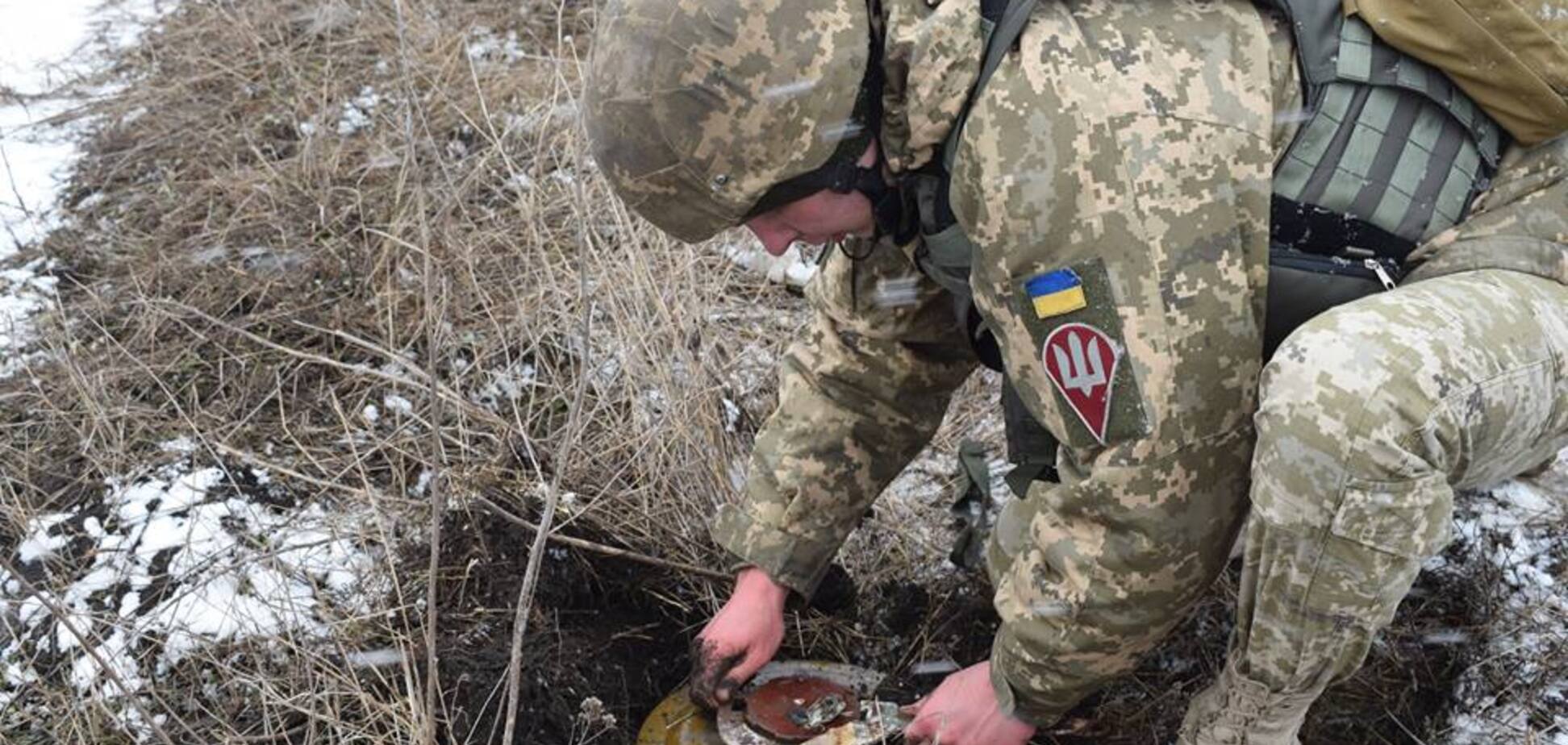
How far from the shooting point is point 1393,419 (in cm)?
188

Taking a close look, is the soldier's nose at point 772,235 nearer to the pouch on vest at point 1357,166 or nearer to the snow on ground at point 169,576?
the pouch on vest at point 1357,166

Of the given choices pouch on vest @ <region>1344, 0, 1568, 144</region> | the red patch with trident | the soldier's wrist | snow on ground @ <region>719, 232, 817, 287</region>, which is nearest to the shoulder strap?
the red patch with trident

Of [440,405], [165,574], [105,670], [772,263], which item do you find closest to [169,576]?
[165,574]

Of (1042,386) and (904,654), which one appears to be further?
(904,654)

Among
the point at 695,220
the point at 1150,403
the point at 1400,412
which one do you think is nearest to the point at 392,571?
the point at 695,220

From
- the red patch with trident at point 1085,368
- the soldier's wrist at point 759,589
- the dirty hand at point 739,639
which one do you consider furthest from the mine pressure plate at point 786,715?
the red patch with trident at point 1085,368

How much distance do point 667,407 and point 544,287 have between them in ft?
2.10

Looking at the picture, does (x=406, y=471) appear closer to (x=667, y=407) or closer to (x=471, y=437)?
(x=471, y=437)

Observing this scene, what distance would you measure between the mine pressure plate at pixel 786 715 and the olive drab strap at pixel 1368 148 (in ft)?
3.85

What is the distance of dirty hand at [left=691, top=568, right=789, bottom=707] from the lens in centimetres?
265

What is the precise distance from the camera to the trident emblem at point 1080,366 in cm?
194

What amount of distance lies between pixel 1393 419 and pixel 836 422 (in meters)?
1.07

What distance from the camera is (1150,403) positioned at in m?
1.93

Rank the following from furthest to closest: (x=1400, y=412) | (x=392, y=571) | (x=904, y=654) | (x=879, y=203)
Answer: (x=904, y=654), (x=392, y=571), (x=879, y=203), (x=1400, y=412)
